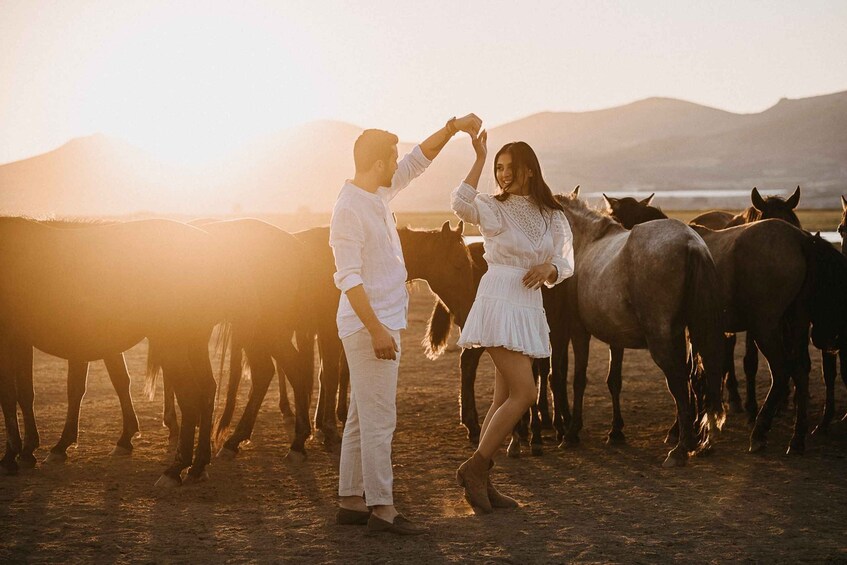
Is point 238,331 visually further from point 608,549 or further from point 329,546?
point 608,549

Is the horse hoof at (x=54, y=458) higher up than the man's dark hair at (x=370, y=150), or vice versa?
the man's dark hair at (x=370, y=150)

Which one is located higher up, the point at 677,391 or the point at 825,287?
the point at 825,287

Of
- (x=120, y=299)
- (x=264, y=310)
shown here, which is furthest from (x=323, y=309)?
(x=120, y=299)

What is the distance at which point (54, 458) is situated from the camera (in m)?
7.34

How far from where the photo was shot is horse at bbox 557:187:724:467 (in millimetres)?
7191

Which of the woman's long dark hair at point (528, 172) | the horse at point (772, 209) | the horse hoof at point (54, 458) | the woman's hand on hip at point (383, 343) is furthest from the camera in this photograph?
the horse at point (772, 209)

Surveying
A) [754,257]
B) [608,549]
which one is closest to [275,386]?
[754,257]

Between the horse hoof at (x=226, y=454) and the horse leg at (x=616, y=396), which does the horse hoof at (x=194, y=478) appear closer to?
the horse hoof at (x=226, y=454)

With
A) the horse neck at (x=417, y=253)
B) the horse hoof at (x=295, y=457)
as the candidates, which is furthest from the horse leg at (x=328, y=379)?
the horse neck at (x=417, y=253)

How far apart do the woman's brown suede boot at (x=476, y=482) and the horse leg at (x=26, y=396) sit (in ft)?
12.8

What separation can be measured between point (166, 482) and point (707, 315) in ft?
15.5

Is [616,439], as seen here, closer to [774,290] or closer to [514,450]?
[514,450]

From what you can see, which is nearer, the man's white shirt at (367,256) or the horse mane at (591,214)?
the man's white shirt at (367,256)

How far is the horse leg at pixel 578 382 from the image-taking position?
26.8ft
